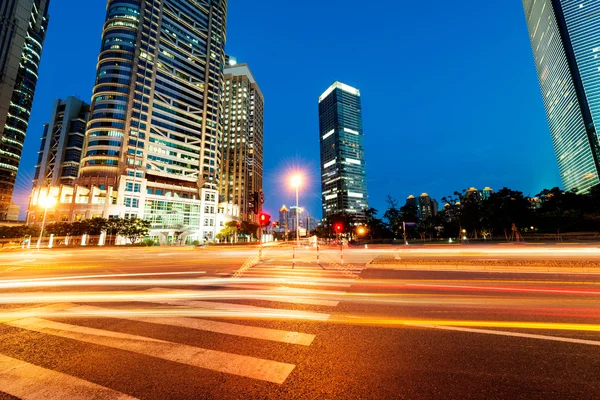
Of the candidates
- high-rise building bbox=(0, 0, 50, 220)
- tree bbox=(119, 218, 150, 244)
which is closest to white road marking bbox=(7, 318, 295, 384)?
tree bbox=(119, 218, 150, 244)

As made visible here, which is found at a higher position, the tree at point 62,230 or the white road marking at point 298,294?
the tree at point 62,230

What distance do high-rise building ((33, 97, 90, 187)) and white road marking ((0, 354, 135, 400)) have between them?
5801 inches

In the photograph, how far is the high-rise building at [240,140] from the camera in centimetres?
14588

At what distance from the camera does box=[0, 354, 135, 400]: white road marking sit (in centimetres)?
286

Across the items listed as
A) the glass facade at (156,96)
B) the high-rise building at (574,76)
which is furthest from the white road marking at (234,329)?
the high-rise building at (574,76)

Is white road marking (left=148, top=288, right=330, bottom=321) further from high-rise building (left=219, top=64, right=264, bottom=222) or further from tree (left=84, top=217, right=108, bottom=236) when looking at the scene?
high-rise building (left=219, top=64, right=264, bottom=222)

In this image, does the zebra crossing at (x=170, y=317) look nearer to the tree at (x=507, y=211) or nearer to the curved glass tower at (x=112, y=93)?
the tree at (x=507, y=211)

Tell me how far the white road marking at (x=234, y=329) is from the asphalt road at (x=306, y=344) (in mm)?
40

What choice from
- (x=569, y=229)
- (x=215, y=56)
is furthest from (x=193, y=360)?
(x=215, y=56)

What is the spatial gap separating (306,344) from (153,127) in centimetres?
10108

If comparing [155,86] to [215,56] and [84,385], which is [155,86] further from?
[84,385]

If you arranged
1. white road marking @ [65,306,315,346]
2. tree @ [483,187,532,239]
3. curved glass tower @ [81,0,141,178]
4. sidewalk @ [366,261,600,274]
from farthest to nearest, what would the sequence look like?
curved glass tower @ [81,0,141,178] < tree @ [483,187,532,239] < sidewalk @ [366,261,600,274] < white road marking @ [65,306,315,346]

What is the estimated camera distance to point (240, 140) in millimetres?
150375

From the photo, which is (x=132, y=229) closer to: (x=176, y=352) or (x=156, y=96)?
(x=156, y=96)
